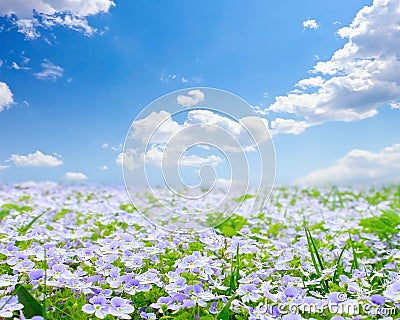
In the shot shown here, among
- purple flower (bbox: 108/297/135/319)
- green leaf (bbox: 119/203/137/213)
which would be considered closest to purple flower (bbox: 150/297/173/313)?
purple flower (bbox: 108/297/135/319)

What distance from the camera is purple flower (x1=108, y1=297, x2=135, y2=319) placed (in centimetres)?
211

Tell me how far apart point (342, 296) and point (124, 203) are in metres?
4.27

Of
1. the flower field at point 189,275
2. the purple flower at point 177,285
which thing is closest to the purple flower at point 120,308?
the flower field at point 189,275

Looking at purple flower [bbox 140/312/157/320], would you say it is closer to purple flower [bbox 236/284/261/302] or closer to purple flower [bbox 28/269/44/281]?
purple flower [bbox 236/284/261/302]

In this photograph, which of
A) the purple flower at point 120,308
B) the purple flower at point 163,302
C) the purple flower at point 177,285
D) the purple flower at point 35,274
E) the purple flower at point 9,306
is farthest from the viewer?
the purple flower at point 35,274

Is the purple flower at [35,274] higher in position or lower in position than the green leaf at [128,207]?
lower

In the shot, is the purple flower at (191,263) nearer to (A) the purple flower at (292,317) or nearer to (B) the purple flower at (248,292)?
(B) the purple flower at (248,292)

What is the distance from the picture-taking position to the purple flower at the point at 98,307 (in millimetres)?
2084

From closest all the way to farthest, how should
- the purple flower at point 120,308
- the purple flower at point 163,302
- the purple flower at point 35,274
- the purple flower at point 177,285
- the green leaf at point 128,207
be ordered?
1. the purple flower at point 120,308
2. the purple flower at point 163,302
3. the purple flower at point 177,285
4. the purple flower at point 35,274
5. the green leaf at point 128,207

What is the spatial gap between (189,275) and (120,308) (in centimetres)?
42

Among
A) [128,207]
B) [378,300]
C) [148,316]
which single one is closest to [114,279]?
[148,316]

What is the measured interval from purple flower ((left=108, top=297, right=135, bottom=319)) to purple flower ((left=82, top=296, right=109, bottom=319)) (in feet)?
0.10

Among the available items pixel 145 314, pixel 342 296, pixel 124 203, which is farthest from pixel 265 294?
pixel 124 203

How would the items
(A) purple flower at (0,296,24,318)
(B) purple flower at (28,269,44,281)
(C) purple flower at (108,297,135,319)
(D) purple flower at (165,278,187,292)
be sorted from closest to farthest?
(A) purple flower at (0,296,24,318) → (C) purple flower at (108,297,135,319) → (D) purple flower at (165,278,187,292) → (B) purple flower at (28,269,44,281)
